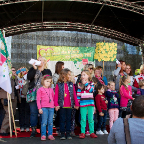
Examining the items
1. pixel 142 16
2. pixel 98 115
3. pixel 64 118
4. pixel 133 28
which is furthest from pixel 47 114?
pixel 133 28

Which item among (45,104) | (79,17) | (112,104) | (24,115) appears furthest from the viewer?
(79,17)

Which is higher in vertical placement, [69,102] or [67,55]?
[67,55]

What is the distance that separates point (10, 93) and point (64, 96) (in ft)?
3.91

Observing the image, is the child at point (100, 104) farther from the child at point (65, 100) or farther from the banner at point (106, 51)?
the banner at point (106, 51)

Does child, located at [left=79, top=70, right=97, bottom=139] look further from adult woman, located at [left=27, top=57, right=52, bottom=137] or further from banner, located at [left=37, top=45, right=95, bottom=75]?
banner, located at [left=37, top=45, right=95, bottom=75]

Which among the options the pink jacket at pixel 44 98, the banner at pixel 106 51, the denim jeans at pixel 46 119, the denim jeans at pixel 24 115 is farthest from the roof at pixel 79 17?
the denim jeans at pixel 46 119

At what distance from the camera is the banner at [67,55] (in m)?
9.16

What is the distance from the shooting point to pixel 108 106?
5.66m

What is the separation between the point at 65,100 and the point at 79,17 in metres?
6.57

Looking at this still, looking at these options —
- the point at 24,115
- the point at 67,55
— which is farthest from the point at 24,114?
the point at 67,55

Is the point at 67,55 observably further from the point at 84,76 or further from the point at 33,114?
the point at 33,114

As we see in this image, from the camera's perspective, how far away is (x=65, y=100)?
190 inches

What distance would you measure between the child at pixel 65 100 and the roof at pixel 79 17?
4480 millimetres

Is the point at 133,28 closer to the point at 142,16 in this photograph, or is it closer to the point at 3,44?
the point at 142,16
